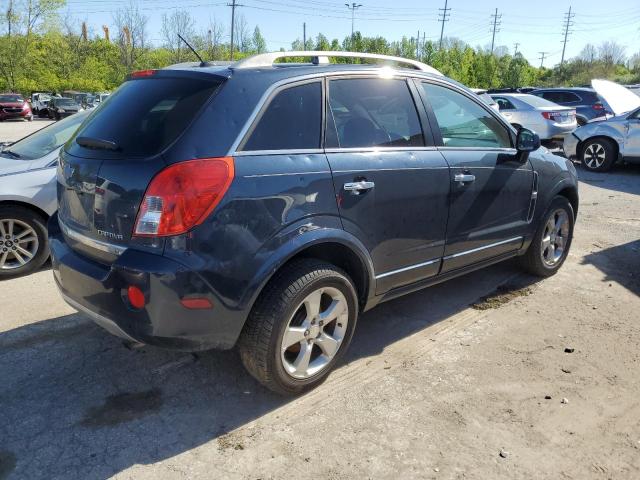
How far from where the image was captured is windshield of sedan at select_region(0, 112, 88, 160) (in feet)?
17.1

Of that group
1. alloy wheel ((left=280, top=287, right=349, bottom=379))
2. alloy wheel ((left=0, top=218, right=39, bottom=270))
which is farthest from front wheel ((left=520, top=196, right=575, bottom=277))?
alloy wheel ((left=0, top=218, right=39, bottom=270))

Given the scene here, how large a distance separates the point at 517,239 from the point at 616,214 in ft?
13.9

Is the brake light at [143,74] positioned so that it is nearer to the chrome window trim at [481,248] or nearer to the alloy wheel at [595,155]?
the chrome window trim at [481,248]

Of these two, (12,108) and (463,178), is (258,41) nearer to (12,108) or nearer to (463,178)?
(12,108)

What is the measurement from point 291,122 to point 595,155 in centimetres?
1046

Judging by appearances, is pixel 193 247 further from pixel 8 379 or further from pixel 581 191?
pixel 581 191

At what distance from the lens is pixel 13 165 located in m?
4.96

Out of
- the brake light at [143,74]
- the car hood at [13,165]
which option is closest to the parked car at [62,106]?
the car hood at [13,165]

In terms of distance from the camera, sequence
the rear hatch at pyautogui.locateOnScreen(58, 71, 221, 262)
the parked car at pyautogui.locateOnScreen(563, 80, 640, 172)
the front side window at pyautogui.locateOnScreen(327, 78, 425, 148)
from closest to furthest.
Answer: the rear hatch at pyautogui.locateOnScreen(58, 71, 221, 262)
the front side window at pyautogui.locateOnScreen(327, 78, 425, 148)
the parked car at pyautogui.locateOnScreen(563, 80, 640, 172)

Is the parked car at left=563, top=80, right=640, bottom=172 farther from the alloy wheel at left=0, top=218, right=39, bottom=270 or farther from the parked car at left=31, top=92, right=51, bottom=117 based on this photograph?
the parked car at left=31, top=92, right=51, bottom=117

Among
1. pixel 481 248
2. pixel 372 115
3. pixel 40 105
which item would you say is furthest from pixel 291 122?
pixel 40 105

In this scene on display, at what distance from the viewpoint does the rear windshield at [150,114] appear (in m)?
2.72

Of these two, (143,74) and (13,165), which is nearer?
(143,74)

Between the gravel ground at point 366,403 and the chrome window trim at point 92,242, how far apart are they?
89cm
